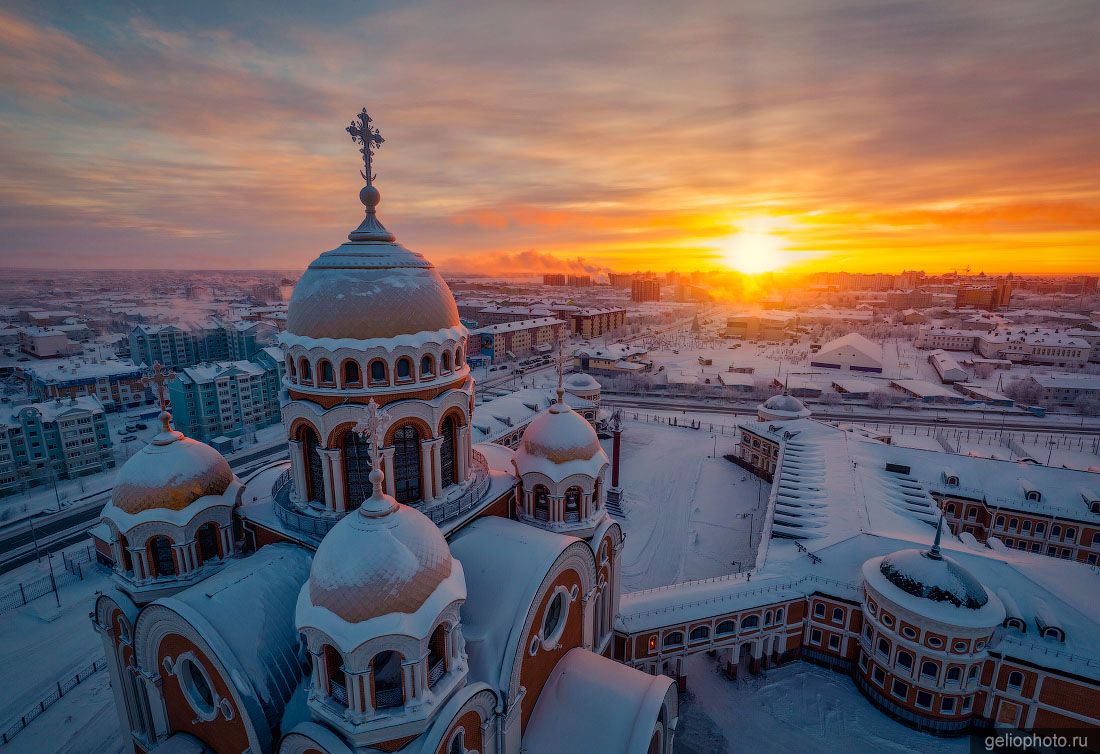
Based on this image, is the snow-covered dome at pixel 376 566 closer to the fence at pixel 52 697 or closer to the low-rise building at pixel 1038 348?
the fence at pixel 52 697

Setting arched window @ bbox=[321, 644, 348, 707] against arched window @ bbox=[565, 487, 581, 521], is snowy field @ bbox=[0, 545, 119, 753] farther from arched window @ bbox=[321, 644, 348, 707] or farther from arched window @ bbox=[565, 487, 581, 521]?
arched window @ bbox=[565, 487, 581, 521]

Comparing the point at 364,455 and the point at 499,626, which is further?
the point at 364,455

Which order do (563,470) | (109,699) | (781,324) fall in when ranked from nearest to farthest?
(563,470)
(109,699)
(781,324)

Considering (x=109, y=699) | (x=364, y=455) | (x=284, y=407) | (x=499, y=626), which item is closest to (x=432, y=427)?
(x=364, y=455)

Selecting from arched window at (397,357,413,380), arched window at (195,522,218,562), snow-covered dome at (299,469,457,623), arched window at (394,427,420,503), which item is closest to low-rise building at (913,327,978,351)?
arched window at (394,427,420,503)

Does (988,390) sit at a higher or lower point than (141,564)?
lower

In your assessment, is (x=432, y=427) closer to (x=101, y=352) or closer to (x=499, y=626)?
(x=499, y=626)

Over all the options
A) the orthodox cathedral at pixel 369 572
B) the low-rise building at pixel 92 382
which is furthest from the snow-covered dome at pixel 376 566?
the low-rise building at pixel 92 382
